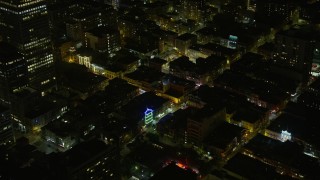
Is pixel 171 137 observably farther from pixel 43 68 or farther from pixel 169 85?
pixel 43 68

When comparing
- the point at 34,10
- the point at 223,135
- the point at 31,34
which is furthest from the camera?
the point at 31,34

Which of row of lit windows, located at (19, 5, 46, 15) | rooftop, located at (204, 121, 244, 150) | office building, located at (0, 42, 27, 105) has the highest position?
row of lit windows, located at (19, 5, 46, 15)

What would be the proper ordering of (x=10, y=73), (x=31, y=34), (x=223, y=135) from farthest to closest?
1. (x=31, y=34)
2. (x=10, y=73)
3. (x=223, y=135)

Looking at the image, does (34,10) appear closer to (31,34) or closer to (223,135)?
(31,34)

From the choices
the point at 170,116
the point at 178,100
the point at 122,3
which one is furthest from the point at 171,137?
the point at 122,3

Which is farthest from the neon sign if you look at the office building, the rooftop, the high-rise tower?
the office building

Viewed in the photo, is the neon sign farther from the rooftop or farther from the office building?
the office building

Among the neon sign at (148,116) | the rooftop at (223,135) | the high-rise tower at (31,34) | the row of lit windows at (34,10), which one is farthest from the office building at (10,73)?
the rooftop at (223,135)

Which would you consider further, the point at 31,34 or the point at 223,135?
the point at 31,34

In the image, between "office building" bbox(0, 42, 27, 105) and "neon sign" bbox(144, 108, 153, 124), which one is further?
"office building" bbox(0, 42, 27, 105)

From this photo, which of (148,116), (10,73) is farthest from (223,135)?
(10,73)
